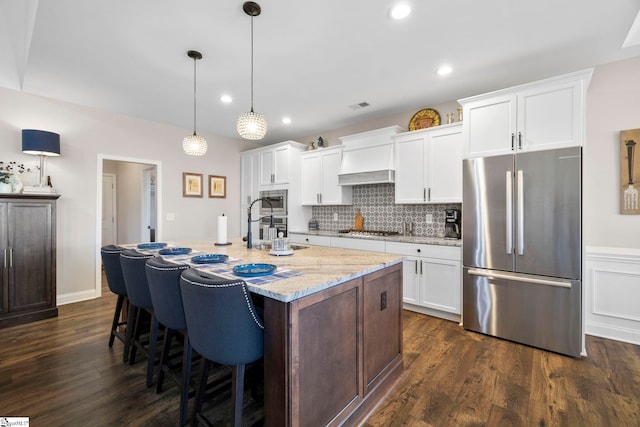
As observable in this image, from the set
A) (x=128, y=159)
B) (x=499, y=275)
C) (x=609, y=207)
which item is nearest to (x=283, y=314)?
(x=499, y=275)

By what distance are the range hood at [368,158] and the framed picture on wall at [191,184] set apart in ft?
8.26

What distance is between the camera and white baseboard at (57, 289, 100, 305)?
3711mm

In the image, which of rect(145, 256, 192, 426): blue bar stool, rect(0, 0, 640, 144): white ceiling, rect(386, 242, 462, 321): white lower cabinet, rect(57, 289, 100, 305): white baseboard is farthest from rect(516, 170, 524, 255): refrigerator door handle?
rect(57, 289, 100, 305): white baseboard

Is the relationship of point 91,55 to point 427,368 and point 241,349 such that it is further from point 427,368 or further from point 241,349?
point 427,368

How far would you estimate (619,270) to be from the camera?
2.60 meters

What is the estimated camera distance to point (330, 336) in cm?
148

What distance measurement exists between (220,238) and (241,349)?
1.72m

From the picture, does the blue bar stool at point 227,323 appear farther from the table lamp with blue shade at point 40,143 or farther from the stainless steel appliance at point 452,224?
the table lamp with blue shade at point 40,143

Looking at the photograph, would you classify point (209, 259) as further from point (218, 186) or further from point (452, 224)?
point (218, 186)

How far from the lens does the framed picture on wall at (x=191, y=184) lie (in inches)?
191

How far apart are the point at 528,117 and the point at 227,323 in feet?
9.88

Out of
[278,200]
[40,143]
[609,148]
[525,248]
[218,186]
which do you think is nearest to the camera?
[525,248]

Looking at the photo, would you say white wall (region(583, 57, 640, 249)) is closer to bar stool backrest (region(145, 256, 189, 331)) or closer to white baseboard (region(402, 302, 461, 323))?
white baseboard (region(402, 302, 461, 323))

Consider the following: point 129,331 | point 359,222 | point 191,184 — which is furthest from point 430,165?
point 191,184
